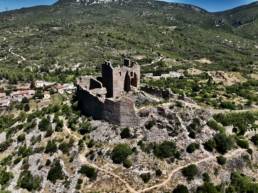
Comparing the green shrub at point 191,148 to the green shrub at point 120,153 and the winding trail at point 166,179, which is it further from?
the green shrub at point 120,153

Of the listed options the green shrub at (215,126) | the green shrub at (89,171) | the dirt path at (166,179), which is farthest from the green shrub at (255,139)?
the green shrub at (89,171)

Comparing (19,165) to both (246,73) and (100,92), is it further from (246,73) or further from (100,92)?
(246,73)

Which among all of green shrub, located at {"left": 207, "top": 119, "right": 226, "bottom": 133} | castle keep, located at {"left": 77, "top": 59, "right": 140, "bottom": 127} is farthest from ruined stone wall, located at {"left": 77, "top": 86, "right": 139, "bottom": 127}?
green shrub, located at {"left": 207, "top": 119, "right": 226, "bottom": 133}

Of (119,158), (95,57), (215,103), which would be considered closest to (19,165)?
(119,158)

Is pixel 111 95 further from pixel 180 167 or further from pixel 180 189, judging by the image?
pixel 180 189

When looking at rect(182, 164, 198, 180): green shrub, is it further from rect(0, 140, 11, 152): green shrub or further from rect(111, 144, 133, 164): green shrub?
rect(0, 140, 11, 152): green shrub
